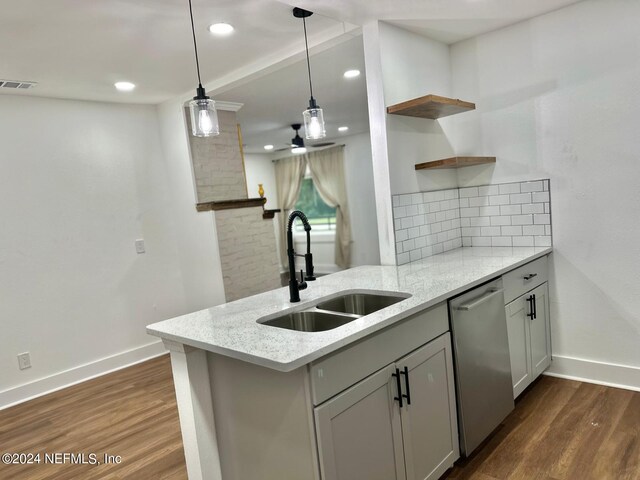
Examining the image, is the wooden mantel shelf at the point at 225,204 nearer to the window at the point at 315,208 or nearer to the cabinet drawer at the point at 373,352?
the cabinet drawer at the point at 373,352

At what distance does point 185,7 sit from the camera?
2242 mm

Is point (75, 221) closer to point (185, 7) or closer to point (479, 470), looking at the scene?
point (185, 7)

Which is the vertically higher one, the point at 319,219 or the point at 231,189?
the point at 231,189

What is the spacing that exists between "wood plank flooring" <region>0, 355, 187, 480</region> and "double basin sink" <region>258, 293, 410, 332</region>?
3.42 feet

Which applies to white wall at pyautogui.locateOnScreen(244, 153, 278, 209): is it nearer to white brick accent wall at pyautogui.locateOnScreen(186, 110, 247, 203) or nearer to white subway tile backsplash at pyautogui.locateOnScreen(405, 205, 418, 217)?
white brick accent wall at pyautogui.locateOnScreen(186, 110, 247, 203)

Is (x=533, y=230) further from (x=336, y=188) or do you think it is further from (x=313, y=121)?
(x=336, y=188)

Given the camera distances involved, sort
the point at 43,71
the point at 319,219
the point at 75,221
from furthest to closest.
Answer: the point at 319,219 → the point at 75,221 → the point at 43,71

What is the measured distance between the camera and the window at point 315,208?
835cm

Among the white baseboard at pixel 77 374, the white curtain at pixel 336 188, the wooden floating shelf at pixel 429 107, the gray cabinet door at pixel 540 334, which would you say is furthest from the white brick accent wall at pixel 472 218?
the white curtain at pixel 336 188

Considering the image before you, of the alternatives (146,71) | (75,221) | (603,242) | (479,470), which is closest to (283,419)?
(479,470)

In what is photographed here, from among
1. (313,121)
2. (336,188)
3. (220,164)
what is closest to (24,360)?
(220,164)

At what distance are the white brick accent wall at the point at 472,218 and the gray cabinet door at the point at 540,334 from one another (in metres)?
0.35

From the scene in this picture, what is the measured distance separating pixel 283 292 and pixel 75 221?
2.42 metres

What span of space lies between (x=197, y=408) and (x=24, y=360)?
2511 millimetres
